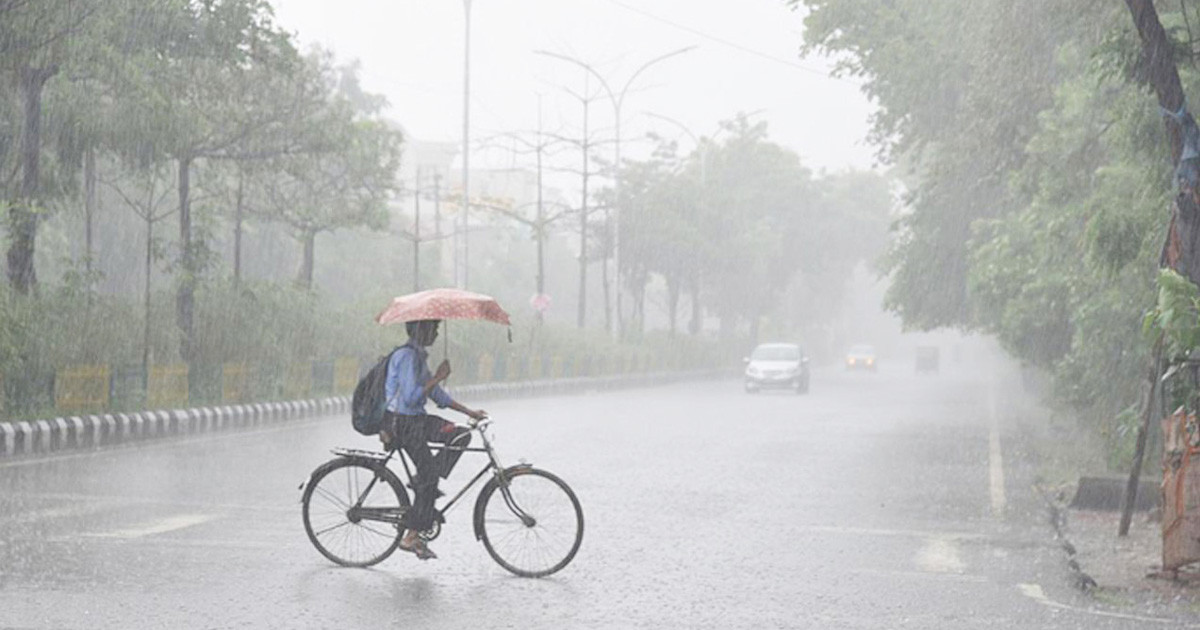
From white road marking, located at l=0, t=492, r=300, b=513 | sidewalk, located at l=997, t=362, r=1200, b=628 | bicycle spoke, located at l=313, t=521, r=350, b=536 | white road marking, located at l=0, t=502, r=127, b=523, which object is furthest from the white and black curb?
sidewalk, located at l=997, t=362, r=1200, b=628

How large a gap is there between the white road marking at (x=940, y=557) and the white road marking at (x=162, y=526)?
17.3ft

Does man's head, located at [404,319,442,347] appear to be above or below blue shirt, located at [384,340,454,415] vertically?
above

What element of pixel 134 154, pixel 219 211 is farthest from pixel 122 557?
pixel 219 211

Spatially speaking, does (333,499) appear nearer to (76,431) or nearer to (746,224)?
(76,431)

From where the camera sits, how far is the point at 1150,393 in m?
11.5

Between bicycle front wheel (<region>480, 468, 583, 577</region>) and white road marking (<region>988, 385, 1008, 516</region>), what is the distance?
5.93m

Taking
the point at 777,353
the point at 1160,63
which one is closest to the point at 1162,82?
the point at 1160,63

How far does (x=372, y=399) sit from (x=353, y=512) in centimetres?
74

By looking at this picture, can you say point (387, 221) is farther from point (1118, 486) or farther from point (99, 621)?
point (99, 621)

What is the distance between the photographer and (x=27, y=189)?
24.4 metres

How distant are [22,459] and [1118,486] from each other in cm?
1128

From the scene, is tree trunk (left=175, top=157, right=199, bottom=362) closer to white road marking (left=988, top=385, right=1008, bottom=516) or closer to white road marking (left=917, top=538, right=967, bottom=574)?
white road marking (left=988, top=385, right=1008, bottom=516)

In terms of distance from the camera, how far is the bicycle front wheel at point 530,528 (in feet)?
33.2

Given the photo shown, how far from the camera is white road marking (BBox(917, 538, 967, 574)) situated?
10883 millimetres
